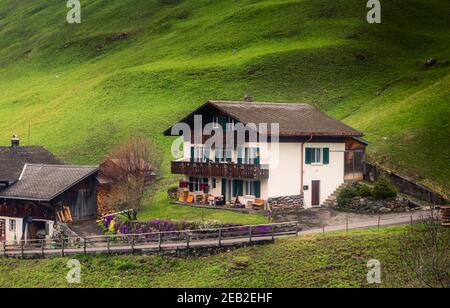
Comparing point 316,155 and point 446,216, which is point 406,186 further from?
point 446,216

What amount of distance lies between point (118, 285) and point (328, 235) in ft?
42.6

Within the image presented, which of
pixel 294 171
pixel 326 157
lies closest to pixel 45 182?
pixel 294 171

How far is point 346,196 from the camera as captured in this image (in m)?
66.4

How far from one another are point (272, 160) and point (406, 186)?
1112 centimetres

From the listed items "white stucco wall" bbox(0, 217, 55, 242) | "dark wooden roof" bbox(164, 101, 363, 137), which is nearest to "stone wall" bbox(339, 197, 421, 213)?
"dark wooden roof" bbox(164, 101, 363, 137)

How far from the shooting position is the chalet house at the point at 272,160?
6538 centimetres

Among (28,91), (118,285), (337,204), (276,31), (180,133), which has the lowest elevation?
(118,285)

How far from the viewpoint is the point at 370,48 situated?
4742 inches

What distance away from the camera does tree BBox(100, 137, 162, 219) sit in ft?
226

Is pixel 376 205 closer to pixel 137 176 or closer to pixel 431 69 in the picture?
pixel 137 176

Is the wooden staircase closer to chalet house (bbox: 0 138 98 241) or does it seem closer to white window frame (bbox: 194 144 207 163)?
white window frame (bbox: 194 144 207 163)

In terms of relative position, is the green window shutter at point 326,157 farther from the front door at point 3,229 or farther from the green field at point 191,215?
the front door at point 3,229
